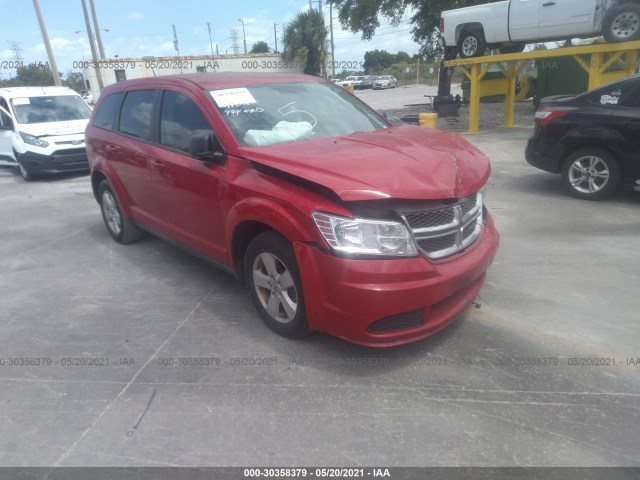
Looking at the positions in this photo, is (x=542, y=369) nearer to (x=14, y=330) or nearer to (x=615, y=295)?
(x=615, y=295)

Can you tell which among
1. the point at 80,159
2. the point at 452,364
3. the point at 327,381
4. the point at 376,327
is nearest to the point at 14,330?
the point at 327,381

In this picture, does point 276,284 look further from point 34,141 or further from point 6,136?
point 6,136

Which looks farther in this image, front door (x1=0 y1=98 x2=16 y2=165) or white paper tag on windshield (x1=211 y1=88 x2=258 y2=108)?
front door (x1=0 y1=98 x2=16 y2=165)

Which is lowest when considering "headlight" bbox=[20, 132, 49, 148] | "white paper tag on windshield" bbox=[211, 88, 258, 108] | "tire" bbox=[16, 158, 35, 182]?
"tire" bbox=[16, 158, 35, 182]

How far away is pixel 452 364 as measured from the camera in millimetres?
3174

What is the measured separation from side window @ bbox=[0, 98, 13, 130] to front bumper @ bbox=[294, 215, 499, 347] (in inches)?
429

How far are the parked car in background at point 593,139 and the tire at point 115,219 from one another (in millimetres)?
5511

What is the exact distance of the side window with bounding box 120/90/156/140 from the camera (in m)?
4.64

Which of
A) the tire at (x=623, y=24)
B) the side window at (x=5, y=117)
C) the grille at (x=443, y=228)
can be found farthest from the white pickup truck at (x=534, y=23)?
the side window at (x=5, y=117)

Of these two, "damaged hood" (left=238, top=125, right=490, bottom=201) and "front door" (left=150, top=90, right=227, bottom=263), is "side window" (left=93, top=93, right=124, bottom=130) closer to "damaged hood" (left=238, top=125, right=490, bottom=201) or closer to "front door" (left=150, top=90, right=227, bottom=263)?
"front door" (left=150, top=90, right=227, bottom=263)

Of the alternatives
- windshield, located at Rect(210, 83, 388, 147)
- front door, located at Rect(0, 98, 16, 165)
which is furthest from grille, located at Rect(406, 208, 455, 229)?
front door, located at Rect(0, 98, 16, 165)

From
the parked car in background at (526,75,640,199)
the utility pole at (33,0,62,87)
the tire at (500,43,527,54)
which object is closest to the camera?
the parked car in background at (526,75,640,199)

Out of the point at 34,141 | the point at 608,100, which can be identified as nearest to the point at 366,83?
the point at 34,141

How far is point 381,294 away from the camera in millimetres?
2777
